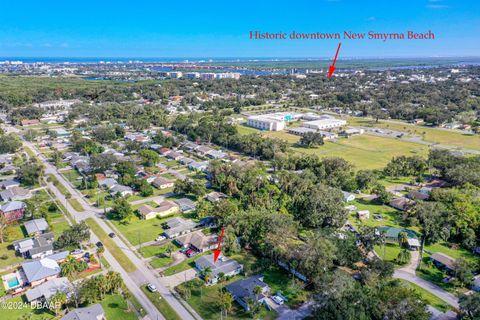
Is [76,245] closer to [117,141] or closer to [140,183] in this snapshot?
[140,183]

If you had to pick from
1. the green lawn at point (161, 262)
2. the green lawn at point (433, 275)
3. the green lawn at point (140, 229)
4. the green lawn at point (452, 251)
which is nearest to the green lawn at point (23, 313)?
the green lawn at point (161, 262)

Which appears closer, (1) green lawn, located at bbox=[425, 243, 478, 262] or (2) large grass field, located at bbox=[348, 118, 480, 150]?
(1) green lawn, located at bbox=[425, 243, 478, 262]

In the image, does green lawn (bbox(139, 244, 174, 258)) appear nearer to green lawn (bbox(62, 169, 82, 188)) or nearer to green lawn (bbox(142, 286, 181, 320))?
green lawn (bbox(142, 286, 181, 320))

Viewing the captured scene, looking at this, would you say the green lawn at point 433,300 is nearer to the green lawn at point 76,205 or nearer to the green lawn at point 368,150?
the green lawn at point 368,150

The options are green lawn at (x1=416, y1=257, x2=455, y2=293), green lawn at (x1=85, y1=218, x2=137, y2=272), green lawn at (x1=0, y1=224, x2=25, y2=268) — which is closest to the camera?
green lawn at (x1=416, y1=257, x2=455, y2=293)

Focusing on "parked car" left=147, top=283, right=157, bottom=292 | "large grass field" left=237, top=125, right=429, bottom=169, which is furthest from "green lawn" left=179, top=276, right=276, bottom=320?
"large grass field" left=237, top=125, right=429, bottom=169


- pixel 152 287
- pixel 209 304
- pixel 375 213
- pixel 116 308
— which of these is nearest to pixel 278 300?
pixel 209 304
